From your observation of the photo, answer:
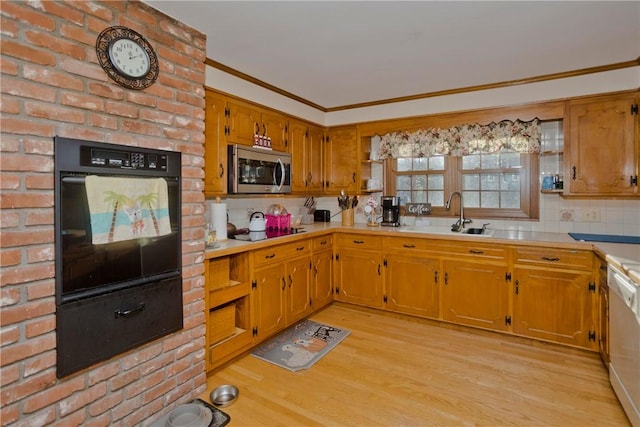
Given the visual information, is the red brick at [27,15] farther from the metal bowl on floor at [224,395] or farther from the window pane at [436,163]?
the window pane at [436,163]

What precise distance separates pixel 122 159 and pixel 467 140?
3112mm

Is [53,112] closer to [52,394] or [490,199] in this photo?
[52,394]

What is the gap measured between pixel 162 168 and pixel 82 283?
28.4 inches

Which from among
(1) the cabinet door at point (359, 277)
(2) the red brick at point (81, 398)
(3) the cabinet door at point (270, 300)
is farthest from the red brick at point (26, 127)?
(1) the cabinet door at point (359, 277)

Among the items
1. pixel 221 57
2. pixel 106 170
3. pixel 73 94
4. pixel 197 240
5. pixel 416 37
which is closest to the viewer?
pixel 73 94

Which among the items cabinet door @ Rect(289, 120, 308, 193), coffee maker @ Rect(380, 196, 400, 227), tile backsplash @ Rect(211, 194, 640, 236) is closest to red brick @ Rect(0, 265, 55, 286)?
tile backsplash @ Rect(211, 194, 640, 236)

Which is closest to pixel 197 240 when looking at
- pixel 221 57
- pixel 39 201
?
pixel 39 201

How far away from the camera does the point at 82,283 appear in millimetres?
1609

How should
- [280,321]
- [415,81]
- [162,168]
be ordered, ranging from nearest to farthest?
[162,168]
[280,321]
[415,81]

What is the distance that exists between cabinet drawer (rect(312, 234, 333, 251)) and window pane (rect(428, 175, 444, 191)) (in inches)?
53.0

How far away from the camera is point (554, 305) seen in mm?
2748

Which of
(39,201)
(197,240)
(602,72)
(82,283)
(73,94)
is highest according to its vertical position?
(602,72)

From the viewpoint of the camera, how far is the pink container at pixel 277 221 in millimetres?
3462

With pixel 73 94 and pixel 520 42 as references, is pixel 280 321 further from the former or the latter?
pixel 520 42
